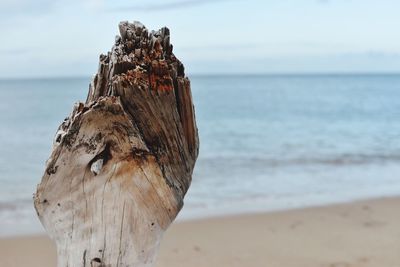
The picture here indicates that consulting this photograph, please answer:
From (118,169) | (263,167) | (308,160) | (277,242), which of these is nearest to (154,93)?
(118,169)

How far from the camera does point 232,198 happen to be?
7625 mm

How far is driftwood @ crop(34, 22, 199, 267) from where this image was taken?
2131 mm

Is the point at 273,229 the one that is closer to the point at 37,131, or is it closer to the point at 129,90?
the point at 129,90

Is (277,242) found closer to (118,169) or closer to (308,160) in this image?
(118,169)

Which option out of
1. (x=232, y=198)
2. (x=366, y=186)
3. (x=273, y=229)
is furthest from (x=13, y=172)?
(x=366, y=186)

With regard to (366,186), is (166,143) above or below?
above

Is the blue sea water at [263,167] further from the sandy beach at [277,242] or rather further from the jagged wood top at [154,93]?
the jagged wood top at [154,93]

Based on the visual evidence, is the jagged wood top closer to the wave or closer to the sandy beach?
the sandy beach

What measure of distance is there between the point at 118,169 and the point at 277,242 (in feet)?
12.5

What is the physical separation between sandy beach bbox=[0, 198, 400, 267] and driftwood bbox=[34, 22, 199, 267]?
2.85m

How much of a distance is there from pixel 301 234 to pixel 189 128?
3.95 metres

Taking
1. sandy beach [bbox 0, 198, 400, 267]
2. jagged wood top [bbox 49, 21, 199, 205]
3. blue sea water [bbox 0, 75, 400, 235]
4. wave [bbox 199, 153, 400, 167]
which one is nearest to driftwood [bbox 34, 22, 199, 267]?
jagged wood top [bbox 49, 21, 199, 205]

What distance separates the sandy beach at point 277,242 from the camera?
16.7ft

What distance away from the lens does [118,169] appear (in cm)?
214
